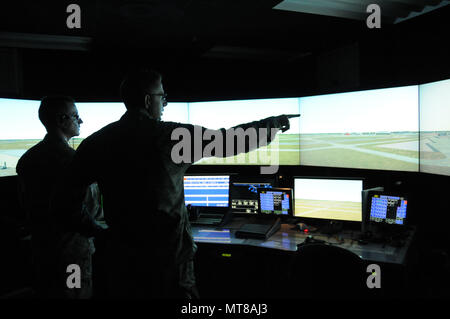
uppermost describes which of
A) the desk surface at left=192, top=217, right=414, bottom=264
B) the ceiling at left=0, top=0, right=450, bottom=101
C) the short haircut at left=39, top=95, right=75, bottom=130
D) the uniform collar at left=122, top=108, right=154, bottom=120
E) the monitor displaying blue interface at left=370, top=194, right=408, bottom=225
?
the ceiling at left=0, top=0, right=450, bottom=101

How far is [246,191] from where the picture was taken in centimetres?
303

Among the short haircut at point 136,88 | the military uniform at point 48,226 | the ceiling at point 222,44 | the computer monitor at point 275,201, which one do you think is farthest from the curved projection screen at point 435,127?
the military uniform at point 48,226

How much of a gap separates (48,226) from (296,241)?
1634 millimetres

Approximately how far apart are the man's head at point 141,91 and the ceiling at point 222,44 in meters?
1.74

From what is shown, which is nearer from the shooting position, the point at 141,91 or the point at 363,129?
the point at 141,91

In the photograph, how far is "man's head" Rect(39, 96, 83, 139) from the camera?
1.99 metres

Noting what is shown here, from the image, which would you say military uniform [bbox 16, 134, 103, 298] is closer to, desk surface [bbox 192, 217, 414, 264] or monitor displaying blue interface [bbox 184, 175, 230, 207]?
desk surface [bbox 192, 217, 414, 264]

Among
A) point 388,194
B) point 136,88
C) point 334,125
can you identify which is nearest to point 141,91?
point 136,88

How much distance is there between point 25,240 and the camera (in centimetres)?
258

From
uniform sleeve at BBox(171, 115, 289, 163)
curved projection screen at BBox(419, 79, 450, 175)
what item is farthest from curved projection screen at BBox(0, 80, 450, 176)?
uniform sleeve at BBox(171, 115, 289, 163)

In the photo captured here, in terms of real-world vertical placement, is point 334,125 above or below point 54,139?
above

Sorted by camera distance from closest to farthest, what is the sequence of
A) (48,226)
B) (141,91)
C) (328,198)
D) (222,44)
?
(141,91), (48,226), (328,198), (222,44)

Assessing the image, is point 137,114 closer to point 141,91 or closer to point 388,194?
point 141,91

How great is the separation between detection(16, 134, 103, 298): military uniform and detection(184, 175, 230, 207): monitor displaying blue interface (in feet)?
4.15
